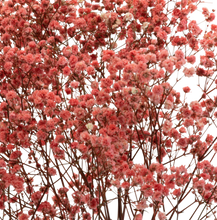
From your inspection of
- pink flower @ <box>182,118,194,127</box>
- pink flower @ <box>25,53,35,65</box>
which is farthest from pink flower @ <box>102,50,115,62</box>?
pink flower @ <box>182,118,194,127</box>

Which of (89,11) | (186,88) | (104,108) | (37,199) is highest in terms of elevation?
(89,11)

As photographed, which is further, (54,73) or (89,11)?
(89,11)

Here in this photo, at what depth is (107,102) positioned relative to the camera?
1231mm

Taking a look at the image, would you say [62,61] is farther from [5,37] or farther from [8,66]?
[5,37]

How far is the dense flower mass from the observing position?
1219mm

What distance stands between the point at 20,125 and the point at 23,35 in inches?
14.9

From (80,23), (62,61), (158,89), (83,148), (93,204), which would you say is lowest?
(93,204)

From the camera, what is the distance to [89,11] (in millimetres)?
1464

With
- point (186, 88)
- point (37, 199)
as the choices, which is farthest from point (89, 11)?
point (37, 199)

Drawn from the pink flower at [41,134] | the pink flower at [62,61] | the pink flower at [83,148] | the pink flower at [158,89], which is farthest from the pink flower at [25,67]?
the pink flower at [158,89]

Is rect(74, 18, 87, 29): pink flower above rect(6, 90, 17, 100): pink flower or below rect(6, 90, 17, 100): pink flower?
above

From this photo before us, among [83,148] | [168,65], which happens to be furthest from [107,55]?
[83,148]

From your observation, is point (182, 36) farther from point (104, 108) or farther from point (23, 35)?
point (23, 35)

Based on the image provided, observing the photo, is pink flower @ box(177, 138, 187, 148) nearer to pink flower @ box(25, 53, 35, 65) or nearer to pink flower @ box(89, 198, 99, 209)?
pink flower @ box(89, 198, 99, 209)
